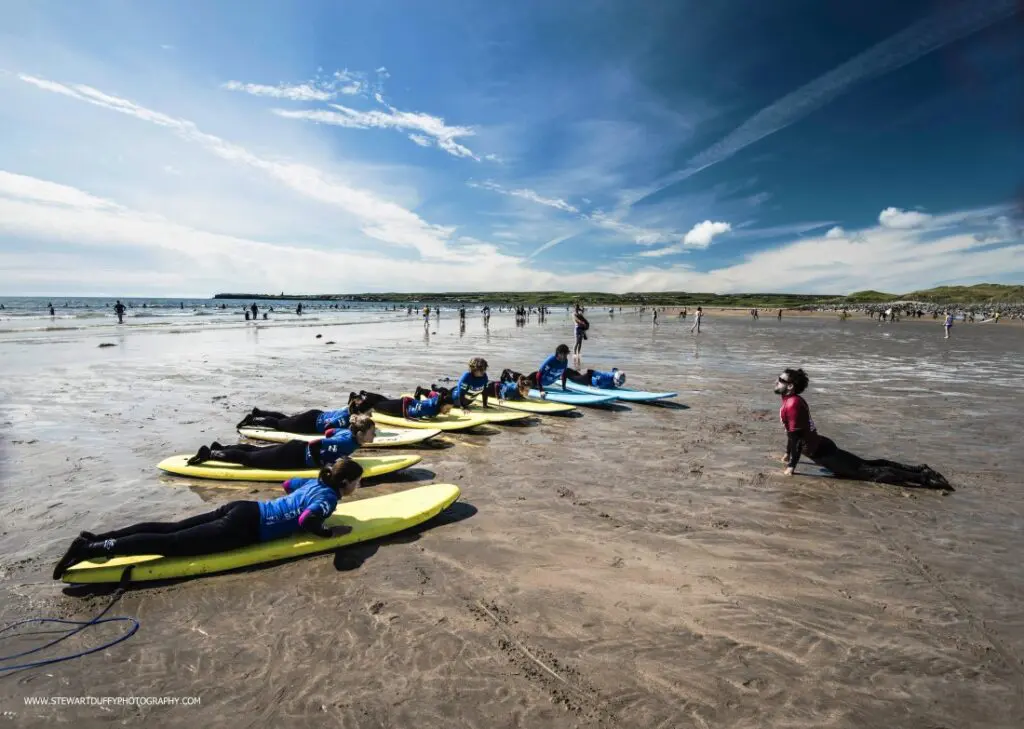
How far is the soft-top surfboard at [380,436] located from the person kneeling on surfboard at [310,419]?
0.09 meters

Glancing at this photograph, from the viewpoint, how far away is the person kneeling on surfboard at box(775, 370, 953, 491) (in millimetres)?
6828

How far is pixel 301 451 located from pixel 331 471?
2.19 metres

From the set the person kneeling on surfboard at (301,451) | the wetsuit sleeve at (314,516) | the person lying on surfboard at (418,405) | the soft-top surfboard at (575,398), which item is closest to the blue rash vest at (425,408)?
the person lying on surfboard at (418,405)

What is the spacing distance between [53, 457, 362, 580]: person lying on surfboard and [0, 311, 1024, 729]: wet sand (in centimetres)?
32

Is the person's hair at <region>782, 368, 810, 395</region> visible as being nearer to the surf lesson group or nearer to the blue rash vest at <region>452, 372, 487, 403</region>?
the surf lesson group

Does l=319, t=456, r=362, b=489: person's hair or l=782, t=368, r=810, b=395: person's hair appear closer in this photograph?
l=319, t=456, r=362, b=489: person's hair

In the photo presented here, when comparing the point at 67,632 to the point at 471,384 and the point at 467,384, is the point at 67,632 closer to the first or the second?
the point at 467,384

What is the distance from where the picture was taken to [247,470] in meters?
6.90

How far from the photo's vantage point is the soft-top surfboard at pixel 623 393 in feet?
39.9

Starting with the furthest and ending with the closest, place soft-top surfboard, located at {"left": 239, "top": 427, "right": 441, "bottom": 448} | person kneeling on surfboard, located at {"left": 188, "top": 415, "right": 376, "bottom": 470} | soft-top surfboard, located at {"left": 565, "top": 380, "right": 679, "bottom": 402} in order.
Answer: soft-top surfboard, located at {"left": 565, "top": 380, "right": 679, "bottom": 402}
soft-top surfboard, located at {"left": 239, "top": 427, "right": 441, "bottom": 448}
person kneeling on surfboard, located at {"left": 188, "top": 415, "right": 376, "bottom": 470}

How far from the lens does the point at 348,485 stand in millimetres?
4945

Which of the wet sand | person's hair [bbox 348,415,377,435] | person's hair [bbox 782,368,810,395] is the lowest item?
the wet sand

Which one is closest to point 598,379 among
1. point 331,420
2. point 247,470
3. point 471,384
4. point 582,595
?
point 471,384

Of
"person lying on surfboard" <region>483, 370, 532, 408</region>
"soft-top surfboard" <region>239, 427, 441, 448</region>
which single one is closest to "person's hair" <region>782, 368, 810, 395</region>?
"soft-top surfboard" <region>239, 427, 441, 448</region>
